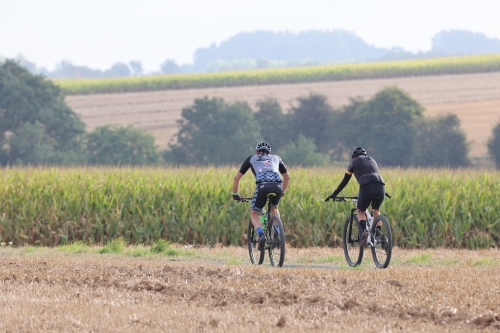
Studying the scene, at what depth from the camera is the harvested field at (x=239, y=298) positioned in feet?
30.0

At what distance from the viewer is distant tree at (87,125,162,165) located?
2904 inches

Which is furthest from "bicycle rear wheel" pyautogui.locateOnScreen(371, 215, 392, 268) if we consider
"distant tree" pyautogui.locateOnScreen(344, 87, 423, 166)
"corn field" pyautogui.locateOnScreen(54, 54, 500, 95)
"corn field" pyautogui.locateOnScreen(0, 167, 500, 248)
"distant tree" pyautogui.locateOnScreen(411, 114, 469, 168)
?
"corn field" pyautogui.locateOnScreen(54, 54, 500, 95)

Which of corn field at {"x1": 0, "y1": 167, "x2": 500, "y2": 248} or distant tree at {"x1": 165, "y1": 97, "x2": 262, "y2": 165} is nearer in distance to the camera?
corn field at {"x1": 0, "y1": 167, "x2": 500, "y2": 248}

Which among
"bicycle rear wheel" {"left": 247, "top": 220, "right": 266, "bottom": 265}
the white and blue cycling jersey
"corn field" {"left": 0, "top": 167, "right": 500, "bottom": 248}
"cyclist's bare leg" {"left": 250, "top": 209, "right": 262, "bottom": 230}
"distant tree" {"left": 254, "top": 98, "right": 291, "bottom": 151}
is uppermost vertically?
the white and blue cycling jersey

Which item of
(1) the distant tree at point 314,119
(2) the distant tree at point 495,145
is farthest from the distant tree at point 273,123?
(2) the distant tree at point 495,145

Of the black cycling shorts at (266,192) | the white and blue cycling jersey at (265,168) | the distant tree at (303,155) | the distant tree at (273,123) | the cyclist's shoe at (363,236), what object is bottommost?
the distant tree at (303,155)

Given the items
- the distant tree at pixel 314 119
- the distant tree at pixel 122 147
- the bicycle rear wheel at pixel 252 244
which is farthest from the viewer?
the distant tree at pixel 314 119

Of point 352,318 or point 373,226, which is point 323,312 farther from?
point 373,226

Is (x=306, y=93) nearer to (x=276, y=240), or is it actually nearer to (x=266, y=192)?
(x=266, y=192)

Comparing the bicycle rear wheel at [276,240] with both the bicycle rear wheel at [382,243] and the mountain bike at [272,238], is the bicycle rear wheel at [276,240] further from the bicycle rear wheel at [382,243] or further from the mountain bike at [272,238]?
the bicycle rear wheel at [382,243]

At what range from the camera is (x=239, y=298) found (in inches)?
425

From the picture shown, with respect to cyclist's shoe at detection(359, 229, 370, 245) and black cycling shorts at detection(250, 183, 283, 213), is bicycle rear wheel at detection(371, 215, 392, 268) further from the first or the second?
black cycling shorts at detection(250, 183, 283, 213)

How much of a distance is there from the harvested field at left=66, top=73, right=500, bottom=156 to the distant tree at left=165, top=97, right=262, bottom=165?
5.69 metres

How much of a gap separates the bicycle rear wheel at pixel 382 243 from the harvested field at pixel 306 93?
67.3m
